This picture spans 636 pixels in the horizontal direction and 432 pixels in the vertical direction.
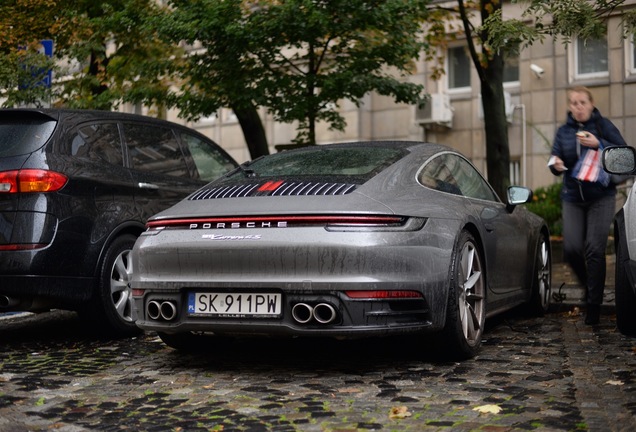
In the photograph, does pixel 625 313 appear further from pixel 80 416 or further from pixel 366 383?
pixel 80 416

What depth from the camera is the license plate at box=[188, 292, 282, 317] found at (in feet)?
17.4

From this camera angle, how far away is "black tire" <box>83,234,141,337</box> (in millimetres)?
7062

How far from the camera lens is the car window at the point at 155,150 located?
778cm

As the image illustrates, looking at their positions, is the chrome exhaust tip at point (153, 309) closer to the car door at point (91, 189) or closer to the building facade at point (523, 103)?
the car door at point (91, 189)

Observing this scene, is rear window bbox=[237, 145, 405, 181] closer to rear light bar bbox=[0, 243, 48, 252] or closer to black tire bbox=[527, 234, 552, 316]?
rear light bar bbox=[0, 243, 48, 252]

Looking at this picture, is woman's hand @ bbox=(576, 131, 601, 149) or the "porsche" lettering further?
woman's hand @ bbox=(576, 131, 601, 149)

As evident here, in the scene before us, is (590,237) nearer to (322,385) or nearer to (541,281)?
(541,281)

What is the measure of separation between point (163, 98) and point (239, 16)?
7.29 feet

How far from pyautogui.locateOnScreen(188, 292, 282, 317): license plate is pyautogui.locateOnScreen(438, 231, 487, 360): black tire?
3.49 ft

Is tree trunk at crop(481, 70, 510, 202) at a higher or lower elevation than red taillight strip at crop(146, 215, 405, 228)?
higher

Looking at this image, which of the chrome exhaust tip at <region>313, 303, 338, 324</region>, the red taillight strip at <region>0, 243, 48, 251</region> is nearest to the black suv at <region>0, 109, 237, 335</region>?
the red taillight strip at <region>0, 243, 48, 251</region>

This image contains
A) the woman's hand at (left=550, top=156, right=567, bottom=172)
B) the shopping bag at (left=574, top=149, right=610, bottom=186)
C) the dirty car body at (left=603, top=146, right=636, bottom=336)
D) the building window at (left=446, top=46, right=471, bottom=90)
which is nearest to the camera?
the dirty car body at (left=603, top=146, right=636, bottom=336)

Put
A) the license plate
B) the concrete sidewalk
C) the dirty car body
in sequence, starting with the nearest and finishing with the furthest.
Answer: the license plate < the dirty car body < the concrete sidewalk

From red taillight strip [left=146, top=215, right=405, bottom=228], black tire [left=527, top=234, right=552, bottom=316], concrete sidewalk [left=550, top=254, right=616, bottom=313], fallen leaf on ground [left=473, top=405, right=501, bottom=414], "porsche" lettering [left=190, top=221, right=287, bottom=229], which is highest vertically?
red taillight strip [left=146, top=215, right=405, bottom=228]
